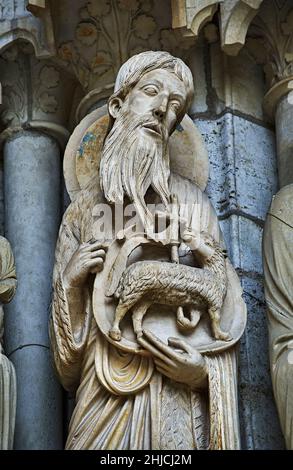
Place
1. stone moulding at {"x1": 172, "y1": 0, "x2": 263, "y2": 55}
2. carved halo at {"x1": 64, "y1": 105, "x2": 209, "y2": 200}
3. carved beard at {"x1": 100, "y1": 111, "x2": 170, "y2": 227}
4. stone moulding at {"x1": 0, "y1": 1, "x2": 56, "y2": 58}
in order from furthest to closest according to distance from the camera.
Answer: stone moulding at {"x1": 0, "y1": 1, "x2": 56, "y2": 58} → stone moulding at {"x1": 172, "y1": 0, "x2": 263, "y2": 55} → carved halo at {"x1": 64, "y1": 105, "x2": 209, "y2": 200} → carved beard at {"x1": 100, "y1": 111, "x2": 170, "y2": 227}

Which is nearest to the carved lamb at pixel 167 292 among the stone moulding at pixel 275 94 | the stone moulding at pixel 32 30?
the stone moulding at pixel 275 94

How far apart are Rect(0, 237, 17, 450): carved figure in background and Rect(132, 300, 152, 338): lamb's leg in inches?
19.6

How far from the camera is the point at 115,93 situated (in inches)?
371

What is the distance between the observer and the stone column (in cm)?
948

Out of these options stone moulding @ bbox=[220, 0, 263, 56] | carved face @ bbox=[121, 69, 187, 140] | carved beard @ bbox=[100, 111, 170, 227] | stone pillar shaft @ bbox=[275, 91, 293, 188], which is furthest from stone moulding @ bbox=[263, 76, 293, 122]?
carved beard @ bbox=[100, 111, 170, 227]

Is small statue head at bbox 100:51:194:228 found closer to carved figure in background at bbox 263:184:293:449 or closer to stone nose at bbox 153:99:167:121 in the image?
stone nose at bbox 153:99:167:121

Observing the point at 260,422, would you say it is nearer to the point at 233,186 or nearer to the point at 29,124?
the point at 233,186

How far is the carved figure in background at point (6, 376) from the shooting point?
29.5 feet

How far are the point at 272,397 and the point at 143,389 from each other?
617 millimetres

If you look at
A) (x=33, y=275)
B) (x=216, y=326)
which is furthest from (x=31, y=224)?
(x=216, y=326)

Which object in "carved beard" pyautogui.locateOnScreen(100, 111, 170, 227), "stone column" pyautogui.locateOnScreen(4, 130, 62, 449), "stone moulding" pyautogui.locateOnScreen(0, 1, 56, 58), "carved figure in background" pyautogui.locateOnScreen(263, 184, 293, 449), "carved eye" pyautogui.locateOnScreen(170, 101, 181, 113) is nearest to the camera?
"carved figure in background" pyautogui.locateOnScreen(263, 184, 293, 449)

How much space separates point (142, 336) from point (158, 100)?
3.02ft

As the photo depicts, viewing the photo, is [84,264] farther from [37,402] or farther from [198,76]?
[198,76]
